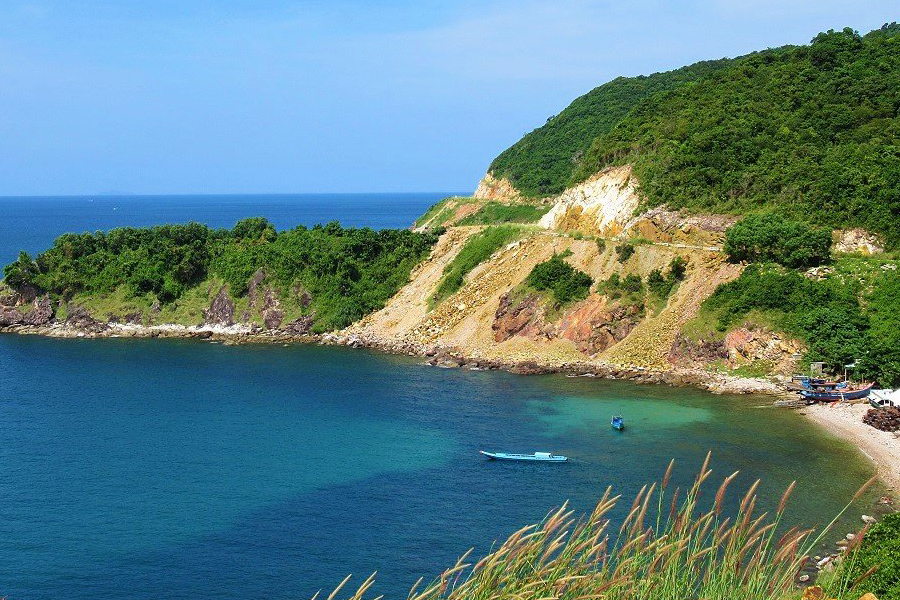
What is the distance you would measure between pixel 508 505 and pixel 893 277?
36.6 m

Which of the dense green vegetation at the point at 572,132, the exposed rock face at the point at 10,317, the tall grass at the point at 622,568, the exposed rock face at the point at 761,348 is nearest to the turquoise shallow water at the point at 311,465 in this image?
the exposed rock face at the point at 761,348

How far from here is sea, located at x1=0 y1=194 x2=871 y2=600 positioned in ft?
112

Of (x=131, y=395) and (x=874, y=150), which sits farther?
(x=874, y=150)

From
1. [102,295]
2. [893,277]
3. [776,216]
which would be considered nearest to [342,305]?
[102,295]

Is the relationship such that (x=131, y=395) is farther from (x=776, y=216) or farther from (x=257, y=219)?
(x=776, y=216)

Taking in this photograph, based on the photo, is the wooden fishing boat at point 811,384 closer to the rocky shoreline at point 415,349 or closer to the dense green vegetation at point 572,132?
the rocky shoreline at point 415,349

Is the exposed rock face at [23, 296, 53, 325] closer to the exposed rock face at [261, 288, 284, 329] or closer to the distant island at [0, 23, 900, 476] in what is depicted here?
the distant island at [0, 23, 900, 476]

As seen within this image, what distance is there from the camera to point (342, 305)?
85812 mm

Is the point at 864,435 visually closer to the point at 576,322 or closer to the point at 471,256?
the point at 576,322

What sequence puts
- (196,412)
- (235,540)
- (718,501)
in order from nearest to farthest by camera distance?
(718,501)
(235,540)
(196,412)

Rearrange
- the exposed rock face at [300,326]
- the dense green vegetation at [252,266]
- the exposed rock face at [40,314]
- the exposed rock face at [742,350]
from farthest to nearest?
the exposed rock face at [40,314]
the dense green vegetation at [252,266]
the exposed rock face at [300,326]
the exposed rock face at [742,350]

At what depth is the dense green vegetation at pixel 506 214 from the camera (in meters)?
111

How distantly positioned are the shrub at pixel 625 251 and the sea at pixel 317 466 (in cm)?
1320

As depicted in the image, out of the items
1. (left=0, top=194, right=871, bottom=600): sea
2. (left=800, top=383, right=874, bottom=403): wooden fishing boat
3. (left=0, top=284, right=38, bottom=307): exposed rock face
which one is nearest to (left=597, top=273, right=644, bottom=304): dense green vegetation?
(left=0, top=194, right=871, bottom=600): sea
